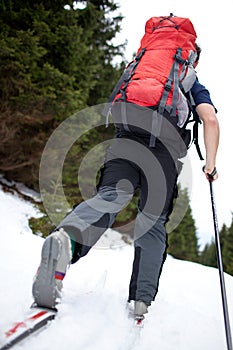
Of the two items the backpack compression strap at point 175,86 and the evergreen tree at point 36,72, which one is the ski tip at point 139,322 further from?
the evergreen tree at point 36,72

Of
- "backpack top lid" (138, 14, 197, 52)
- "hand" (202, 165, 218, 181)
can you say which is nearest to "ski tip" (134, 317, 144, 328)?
"hand" (202, 165, 218, 181)

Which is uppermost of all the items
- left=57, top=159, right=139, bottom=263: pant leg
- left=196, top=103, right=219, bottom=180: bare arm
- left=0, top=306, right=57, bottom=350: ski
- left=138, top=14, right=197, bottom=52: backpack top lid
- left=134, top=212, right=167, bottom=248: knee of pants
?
left=138, top=14, right=197, bottom=52: backpack top lid

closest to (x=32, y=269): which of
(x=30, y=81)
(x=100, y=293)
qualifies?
(x=100, y=293)

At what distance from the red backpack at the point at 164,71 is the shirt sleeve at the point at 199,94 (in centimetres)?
6

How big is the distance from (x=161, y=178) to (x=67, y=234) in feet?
2.82

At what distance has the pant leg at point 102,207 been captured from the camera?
59.3 inches

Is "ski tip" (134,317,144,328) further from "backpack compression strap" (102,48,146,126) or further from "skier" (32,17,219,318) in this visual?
"backpack compression strap" (102,48,146,126)

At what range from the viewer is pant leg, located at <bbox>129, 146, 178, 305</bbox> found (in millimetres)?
1938

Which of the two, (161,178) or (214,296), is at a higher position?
(161,178)

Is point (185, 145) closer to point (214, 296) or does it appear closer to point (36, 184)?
point (214, 296)

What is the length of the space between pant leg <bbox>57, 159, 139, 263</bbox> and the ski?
309 millimetres

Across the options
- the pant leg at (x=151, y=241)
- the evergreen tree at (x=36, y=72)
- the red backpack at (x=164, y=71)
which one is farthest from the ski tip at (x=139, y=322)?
the evergreen tree at (x=36, y=72)

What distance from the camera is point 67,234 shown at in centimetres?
144

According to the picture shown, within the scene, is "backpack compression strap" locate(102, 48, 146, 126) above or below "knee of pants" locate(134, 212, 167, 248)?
above
